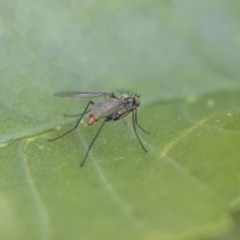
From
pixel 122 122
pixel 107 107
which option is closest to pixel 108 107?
pixel 107 107

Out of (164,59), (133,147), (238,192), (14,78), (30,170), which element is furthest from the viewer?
(164,59)

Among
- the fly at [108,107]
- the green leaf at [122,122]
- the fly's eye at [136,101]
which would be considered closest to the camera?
the green leaf at [122,122]

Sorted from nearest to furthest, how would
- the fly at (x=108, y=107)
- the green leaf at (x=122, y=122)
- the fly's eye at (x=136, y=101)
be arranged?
the green leaf at (x=122, y=122) < the fly at (x=108, y=107) < the fly's eye at (x=136, y=101)

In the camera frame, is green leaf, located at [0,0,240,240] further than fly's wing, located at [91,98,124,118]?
No

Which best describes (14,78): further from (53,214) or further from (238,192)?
(238,192)

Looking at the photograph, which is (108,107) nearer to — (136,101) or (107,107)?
(107,107)

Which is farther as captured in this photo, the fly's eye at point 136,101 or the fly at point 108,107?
the fly's eye at point 136,101

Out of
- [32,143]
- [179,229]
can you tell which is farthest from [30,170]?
[179,229]

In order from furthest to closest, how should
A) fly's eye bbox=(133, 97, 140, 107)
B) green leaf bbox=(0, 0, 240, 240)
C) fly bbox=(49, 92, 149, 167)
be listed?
fly's eye bbox=(133, 97, 140, 107), fly bbox=(49, 92, 149, 167), green leaf bbox=(0, 0, 240, 240)
